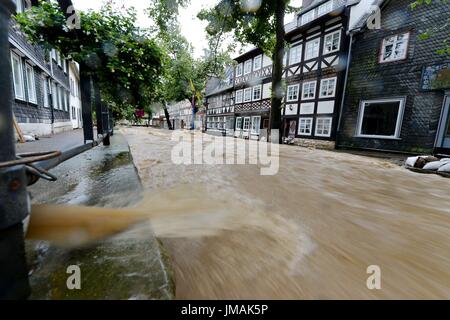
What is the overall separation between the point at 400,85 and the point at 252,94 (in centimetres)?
1272

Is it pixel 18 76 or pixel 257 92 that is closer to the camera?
pixel 18 76

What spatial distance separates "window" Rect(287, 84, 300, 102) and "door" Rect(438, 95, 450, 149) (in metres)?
8.49

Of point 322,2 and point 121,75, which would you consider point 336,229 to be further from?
point 322,2

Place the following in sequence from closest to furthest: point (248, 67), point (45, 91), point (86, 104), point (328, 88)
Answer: point (86, 104) < point (45, 91) < point (328, 88) < point (248, 67)

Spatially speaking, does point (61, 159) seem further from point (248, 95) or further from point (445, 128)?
point (248, 95)

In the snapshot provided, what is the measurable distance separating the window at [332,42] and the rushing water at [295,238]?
13.6 metres

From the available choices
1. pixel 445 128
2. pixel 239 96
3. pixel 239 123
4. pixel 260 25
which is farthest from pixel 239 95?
pixel 445 128

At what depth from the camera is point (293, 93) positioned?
1662cm

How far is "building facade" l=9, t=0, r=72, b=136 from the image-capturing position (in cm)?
775

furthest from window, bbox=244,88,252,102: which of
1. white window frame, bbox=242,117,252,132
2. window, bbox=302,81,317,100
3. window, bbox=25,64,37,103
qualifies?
window, bbox=25,64,37,103

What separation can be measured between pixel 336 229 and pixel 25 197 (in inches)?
74.3

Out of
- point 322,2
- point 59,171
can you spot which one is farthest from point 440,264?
point 322,2

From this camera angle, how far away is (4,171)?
586mm

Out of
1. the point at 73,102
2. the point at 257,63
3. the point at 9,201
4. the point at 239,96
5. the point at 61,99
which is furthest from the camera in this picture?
the point at 239,96
